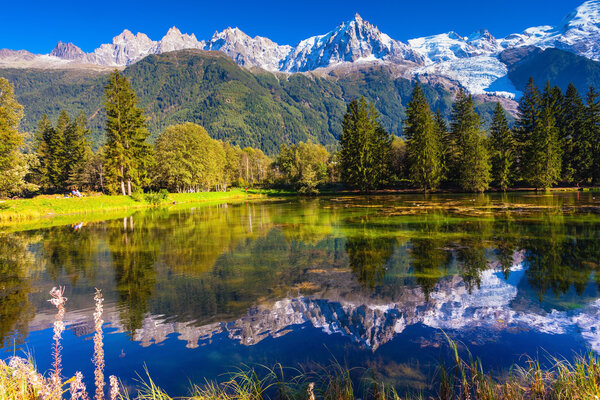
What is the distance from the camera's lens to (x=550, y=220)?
862 inches

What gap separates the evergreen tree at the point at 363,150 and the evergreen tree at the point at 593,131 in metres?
37.1

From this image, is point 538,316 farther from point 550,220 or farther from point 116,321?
point 550,220

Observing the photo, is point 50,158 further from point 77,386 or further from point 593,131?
point 593,131

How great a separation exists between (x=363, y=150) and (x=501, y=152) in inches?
1084

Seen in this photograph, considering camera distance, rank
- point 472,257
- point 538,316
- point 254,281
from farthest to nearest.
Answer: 1. point 472,257
2. point 254,281
3. point 538,316

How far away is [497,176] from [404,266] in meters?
61.0

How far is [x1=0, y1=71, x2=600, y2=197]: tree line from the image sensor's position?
2051 inches

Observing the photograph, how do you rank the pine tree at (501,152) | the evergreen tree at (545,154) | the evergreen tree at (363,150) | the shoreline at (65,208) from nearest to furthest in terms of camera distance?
the shoreline at (65,208), the evergreen tree at (545,154), the pine tree at (501,152), the evergreen tree at (363,150)

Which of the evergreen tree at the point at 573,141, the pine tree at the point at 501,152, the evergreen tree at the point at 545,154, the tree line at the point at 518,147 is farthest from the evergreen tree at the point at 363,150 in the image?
the evergreen tree at the point at 573,141

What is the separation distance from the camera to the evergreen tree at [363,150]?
69.8m

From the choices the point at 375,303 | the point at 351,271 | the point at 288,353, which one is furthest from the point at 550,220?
the point at 288,353

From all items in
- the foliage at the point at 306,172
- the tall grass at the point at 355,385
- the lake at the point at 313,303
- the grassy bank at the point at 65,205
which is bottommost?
the lake at the point at 313,303

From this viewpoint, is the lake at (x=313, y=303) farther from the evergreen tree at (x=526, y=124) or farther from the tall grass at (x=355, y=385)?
the evergreen tree at (x=526, y=124)

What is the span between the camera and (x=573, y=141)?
2334 inches
